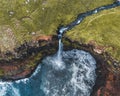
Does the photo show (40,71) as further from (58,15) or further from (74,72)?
(58,15)

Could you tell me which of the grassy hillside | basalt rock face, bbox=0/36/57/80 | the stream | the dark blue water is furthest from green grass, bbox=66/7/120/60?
basalt rock face, bbox=0/36/57/80

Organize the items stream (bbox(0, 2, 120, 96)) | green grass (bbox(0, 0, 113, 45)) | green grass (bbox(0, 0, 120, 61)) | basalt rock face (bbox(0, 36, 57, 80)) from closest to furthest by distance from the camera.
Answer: stream (bbox(0, 2, 120, 96))
basalt rock face (bbox(0, 36, 57, 80))
green grass (bbox(0, 0, 120, 61))
green grass (bbox(0, 0, 113, 45))

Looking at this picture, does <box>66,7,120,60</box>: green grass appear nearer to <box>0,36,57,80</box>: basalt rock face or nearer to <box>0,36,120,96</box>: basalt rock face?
<box>0,36,120,96</box>: basalt rock face

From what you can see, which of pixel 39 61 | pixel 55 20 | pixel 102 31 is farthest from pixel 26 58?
pixel 102 31

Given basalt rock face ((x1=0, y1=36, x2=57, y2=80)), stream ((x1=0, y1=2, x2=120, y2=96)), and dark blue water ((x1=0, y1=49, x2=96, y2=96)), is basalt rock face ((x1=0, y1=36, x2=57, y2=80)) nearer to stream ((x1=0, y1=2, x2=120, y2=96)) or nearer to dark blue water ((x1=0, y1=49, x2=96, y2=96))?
stream ((x1=0, y1=2, x2=120, y2=96))

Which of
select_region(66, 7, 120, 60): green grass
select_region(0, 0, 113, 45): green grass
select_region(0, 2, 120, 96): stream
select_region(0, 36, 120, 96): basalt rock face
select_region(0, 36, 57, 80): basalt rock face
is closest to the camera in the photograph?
select_region(0, 36, 120, 96): basalt rock face

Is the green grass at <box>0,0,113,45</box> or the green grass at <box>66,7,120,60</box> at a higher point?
the green grass at <box>0,0,113,45</box>

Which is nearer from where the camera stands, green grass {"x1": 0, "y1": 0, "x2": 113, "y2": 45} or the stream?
the stream

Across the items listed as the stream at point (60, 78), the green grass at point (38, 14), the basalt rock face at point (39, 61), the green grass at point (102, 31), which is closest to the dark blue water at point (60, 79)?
the stream at point (60, 78)
